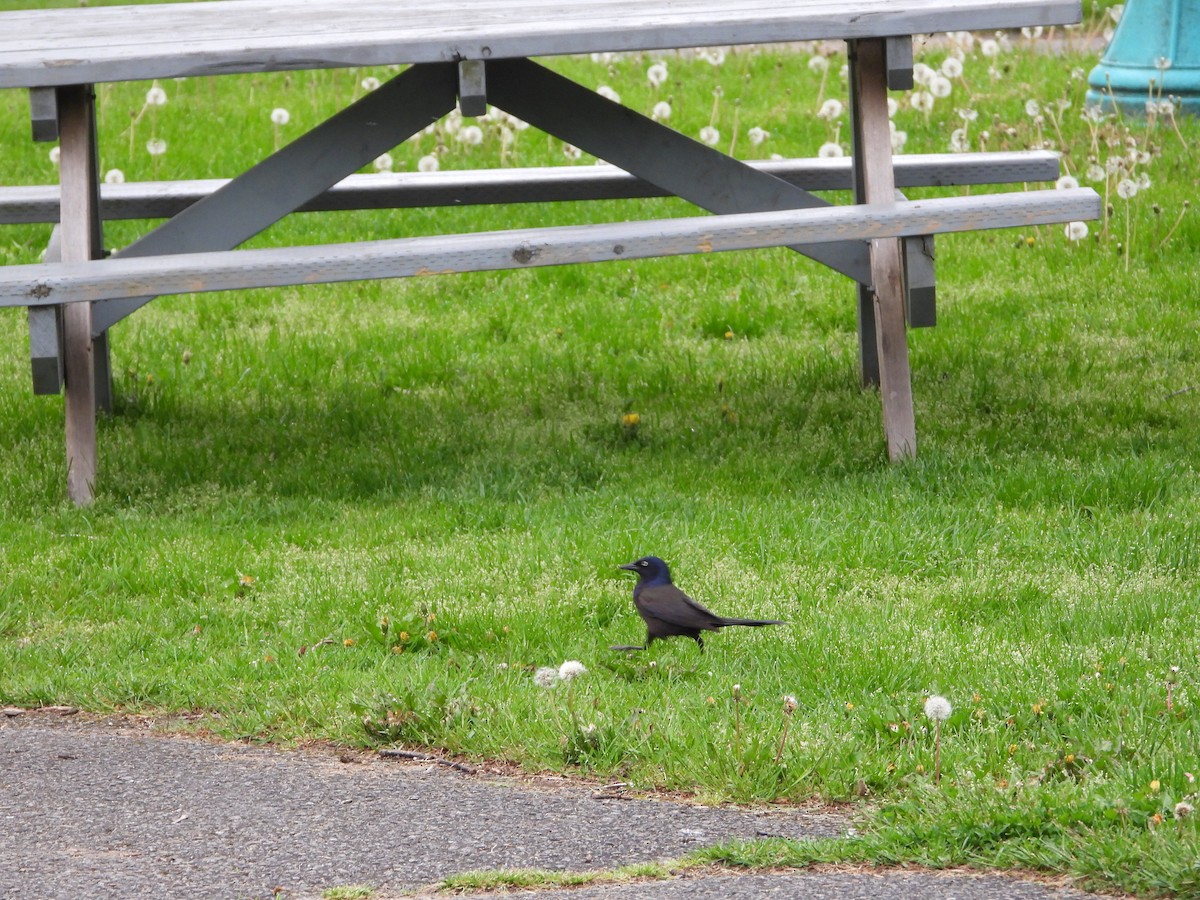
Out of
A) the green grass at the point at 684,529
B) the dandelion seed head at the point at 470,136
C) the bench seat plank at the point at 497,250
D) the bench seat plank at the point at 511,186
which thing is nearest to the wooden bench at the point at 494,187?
the bench seat plank at the point at 511,186

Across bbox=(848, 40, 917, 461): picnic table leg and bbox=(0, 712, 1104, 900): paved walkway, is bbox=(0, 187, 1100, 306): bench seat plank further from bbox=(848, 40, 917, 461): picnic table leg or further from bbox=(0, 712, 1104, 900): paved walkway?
bbox=(0, 712, 1104, 900): paved walkway

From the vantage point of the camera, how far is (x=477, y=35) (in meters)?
5.08

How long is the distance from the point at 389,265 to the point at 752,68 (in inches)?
323

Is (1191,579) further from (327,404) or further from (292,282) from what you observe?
(327,404)

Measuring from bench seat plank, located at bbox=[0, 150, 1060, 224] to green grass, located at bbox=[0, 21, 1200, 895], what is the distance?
29.4 inches

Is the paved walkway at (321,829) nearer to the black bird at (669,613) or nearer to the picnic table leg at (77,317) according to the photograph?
the black bird at (669,613)

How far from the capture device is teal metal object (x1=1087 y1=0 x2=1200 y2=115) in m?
10.2

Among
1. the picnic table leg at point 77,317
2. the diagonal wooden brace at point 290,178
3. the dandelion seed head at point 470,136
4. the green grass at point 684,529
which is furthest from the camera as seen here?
the dandelion seed head at point 470,136

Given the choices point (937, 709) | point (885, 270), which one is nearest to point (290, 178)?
point (885, 270)

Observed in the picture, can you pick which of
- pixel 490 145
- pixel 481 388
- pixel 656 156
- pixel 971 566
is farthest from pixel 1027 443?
pixel 490 145

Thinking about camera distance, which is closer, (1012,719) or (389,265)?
(1012,719)

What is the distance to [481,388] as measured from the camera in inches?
262

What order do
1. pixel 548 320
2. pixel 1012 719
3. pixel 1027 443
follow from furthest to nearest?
1. pixel 548 320
2. pixel 1027 443
3. pixel 1012 719

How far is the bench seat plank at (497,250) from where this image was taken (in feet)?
16.4
